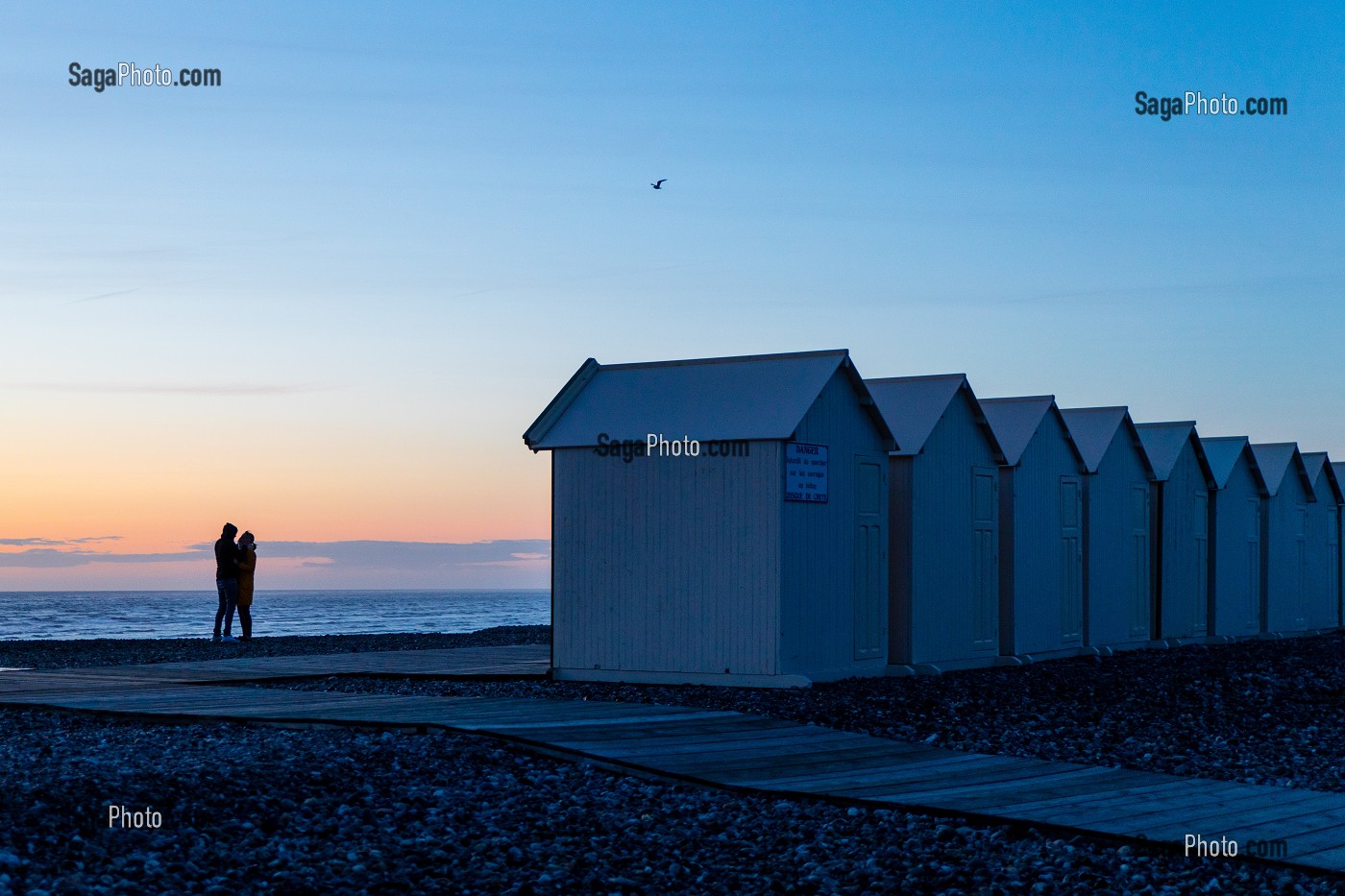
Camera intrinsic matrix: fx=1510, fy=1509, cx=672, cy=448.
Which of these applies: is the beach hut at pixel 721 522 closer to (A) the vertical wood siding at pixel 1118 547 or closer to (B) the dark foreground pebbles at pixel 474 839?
(B) the dark foreground pebbles at pixel 474 839

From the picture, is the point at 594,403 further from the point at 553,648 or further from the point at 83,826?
the point at 83,826

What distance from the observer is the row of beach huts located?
1417cm

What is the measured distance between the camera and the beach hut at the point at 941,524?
15836 mm

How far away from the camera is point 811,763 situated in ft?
32.1

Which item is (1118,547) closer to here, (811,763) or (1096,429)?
(1096,429)

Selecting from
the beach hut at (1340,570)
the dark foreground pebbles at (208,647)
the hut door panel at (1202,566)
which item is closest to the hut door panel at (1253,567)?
the hut door panel at (1202,566)

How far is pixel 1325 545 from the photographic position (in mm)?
28344

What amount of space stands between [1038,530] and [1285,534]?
1002 cm

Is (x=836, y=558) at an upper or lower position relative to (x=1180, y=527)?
lower

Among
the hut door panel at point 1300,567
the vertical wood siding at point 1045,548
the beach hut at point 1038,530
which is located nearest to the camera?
the beach hut at point 1038,530

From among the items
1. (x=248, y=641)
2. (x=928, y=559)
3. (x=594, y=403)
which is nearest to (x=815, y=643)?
(x=928, y=559)

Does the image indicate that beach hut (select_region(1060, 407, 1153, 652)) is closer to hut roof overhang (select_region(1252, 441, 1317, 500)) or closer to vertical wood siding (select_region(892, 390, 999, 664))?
vertical wood siding (select_region(892, 390, 999, 664))

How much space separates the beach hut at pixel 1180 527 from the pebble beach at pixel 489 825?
1069 cm

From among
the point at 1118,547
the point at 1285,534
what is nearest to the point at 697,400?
the point at 1118,547
